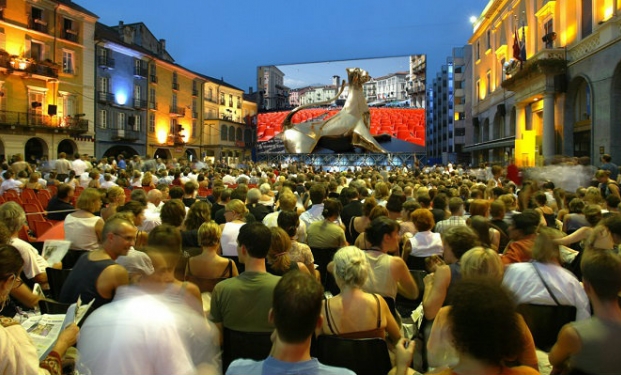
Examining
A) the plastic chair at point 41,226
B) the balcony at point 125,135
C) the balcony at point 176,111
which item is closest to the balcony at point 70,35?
the balcony at point 125,135

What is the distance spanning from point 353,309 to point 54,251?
323cm

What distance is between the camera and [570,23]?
19812 mm

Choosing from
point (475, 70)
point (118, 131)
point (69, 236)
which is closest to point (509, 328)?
point (69, 236)

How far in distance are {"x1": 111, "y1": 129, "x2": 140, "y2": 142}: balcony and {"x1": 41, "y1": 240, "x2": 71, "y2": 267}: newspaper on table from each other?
3103cm

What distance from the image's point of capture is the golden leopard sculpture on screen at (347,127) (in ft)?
97.9

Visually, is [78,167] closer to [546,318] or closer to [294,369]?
[546,318]

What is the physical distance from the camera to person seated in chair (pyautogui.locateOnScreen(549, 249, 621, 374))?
215cm

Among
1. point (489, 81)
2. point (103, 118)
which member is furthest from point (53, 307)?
point (489, 81)

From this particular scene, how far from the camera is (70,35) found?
96.5 ft

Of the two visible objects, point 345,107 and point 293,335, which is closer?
point 293,335

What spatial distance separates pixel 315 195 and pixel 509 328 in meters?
4.94

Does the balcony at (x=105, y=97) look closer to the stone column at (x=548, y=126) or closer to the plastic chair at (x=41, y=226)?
the stone column at (x=548, y=126)

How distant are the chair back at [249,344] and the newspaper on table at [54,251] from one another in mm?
2473

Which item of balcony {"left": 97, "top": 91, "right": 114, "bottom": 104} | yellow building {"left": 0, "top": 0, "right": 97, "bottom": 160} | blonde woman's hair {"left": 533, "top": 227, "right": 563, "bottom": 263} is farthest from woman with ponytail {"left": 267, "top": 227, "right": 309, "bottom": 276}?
balcony {"left": 97, "top": 91, "right": 114, "bottom": 104}
